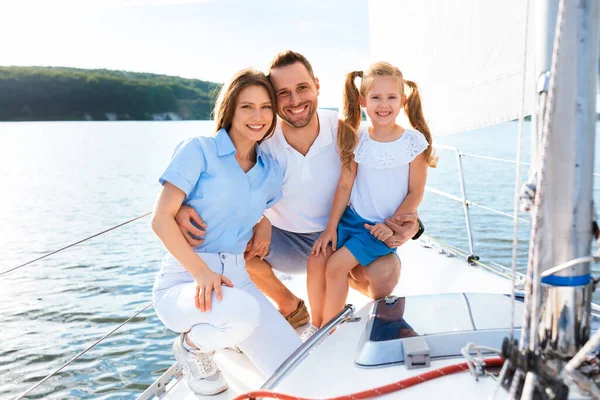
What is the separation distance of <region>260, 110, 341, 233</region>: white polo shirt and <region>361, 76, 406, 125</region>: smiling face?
0.63ft

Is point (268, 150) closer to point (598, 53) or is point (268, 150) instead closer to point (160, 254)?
point (598, 53)

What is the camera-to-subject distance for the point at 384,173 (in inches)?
87.7

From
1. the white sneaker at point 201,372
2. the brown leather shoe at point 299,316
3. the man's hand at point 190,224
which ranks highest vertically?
the man's hand at point 190,224

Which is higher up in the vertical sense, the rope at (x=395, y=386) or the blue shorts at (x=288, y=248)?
the rope at (x=395, y=386)

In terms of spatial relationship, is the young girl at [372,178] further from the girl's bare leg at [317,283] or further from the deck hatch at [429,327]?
the deck hatch at [429,327]

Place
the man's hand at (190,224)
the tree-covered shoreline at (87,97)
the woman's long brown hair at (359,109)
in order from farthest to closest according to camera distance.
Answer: the tree-covered shoreline at (87,97) < the woman's long brown hair at (359,109) < the man's hand at (190,224)

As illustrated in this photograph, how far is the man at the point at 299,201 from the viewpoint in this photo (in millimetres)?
2141

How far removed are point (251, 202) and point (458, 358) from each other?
86 centimetres

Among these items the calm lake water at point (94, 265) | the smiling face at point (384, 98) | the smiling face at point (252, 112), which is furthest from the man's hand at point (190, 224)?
the calm lake water at point (94, 265)

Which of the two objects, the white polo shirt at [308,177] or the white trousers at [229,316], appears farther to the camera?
the white polo shirt at [308,177]

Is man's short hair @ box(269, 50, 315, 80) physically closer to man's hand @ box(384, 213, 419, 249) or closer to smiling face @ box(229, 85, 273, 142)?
smiling face @ box(229, 85, 273, 142)

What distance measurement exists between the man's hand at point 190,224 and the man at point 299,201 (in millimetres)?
362

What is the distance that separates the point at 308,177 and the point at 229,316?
2.41 feet

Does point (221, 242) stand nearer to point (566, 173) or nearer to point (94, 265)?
point (566, 173)
